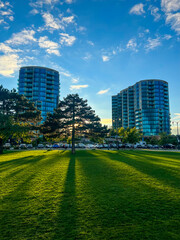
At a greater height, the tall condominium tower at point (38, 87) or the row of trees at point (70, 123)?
the tall condominium tower at point (38, 87)

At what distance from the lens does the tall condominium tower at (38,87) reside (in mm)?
94375

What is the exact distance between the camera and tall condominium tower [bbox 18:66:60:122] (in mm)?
94375

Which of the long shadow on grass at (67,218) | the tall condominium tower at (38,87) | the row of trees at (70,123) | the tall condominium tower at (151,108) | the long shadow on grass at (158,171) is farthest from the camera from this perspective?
the tall condominium tower at (151,108)

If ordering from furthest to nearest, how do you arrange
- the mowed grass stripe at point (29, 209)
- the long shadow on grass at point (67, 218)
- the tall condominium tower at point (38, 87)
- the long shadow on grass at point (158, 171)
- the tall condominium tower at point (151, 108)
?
the tall condominium tower at point (151, 108), the tall condominium tower at point (38, 87), the long shadow on grass at point (158, 171), the mowed grass stripe at point (29, 209), the long shadow on grass at point (67, 218)

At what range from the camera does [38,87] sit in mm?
95500

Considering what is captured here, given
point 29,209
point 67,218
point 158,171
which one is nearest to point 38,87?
point 158,171

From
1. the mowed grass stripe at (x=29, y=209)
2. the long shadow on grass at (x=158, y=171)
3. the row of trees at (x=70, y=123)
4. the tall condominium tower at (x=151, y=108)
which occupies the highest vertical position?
the tall condominium tower at (x=151, y=108)

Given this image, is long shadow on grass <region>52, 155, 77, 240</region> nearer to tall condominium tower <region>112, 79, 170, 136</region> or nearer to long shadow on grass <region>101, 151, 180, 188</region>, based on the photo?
long shadow on grass <region>101, 151, 180, 188</region>

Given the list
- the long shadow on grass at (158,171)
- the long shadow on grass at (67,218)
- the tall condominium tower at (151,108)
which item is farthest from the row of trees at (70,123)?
the tall condominium tower at (151,108)

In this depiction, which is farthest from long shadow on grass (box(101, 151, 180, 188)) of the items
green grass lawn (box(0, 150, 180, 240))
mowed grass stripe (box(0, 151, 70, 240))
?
mowed grass stripe (box(0, 151, 70, 240))

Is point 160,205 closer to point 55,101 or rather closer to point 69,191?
point 69,191

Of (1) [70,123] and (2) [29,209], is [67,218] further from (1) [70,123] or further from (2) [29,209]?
(1) [70,123]

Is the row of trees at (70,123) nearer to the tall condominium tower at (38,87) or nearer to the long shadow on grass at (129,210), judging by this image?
the long shadow on grass at (129,210)

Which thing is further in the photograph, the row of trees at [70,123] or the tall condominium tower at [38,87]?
the tall condominium tower at [38,87]
